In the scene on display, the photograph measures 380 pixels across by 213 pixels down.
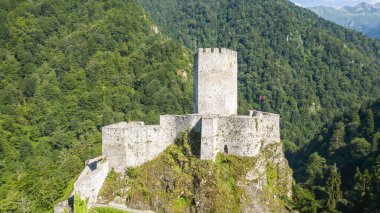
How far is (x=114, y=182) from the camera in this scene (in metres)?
29.8

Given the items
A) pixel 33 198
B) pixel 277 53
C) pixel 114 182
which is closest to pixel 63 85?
pixel 33 198

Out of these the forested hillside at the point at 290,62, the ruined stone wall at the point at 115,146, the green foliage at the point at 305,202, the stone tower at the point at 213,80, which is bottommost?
the green foliage at the point at 305,202

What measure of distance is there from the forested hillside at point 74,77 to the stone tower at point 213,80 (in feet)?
84.1

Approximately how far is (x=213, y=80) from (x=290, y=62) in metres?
120

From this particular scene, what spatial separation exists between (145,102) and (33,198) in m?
40.4

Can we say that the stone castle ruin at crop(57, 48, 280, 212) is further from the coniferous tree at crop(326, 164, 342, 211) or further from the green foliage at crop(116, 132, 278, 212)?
the coniferous tree at crop(326, 164, 342, 211)

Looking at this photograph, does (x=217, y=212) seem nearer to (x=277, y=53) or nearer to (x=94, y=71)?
(x=94, y=71)

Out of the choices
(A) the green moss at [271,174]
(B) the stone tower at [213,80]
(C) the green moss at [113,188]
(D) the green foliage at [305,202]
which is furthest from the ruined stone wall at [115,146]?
(D) the green foliage at [305,202]

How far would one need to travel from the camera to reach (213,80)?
3084 centimetres

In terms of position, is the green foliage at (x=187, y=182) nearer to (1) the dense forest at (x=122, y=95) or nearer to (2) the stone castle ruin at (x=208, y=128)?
(2) the stone castle ruin at (x=208, y=128)

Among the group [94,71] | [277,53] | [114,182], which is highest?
[277,53]

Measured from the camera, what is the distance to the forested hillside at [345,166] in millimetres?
32500

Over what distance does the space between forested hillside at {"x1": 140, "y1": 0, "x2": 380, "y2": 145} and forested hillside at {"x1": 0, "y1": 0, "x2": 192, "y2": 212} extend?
2492cm

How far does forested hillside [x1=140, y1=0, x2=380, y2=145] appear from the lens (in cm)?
11656
